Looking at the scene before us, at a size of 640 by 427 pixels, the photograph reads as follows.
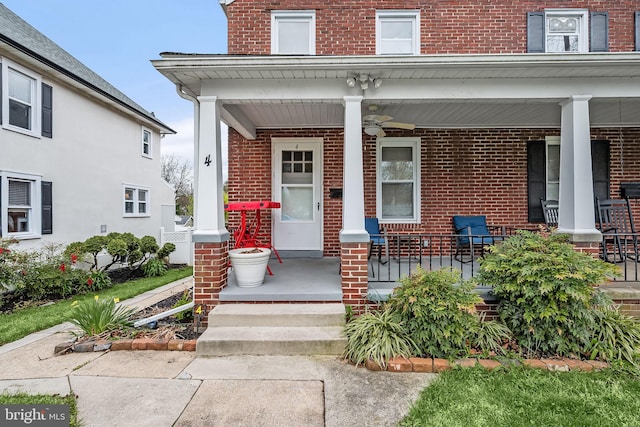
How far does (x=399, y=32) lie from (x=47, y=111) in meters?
8.35

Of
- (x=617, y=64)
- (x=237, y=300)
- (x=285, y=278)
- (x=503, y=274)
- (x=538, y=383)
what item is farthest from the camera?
(x=285, y=278)

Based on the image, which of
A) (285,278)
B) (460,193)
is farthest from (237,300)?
(460,193)

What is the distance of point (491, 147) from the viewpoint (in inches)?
252

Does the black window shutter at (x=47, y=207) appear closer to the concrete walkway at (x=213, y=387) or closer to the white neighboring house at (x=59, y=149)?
the white neighboring house at (x=59, y=149)

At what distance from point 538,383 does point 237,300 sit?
319 centimetres

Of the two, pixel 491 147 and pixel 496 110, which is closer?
pixel 496 110

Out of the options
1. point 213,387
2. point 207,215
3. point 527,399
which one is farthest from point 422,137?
point 213,387

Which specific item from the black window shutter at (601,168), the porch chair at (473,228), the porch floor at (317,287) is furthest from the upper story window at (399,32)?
the porch floor at (317,287)

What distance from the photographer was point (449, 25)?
6.27m

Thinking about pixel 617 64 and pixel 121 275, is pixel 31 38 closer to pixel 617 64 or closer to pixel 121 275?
pixel 121 275

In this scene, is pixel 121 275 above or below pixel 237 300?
below

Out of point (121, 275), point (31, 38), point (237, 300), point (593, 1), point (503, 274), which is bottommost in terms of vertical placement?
point (121, 275)

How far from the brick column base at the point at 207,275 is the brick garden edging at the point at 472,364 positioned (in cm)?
206

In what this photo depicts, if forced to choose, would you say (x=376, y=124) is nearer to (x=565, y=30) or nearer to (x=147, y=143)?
(x=565, y=30)
